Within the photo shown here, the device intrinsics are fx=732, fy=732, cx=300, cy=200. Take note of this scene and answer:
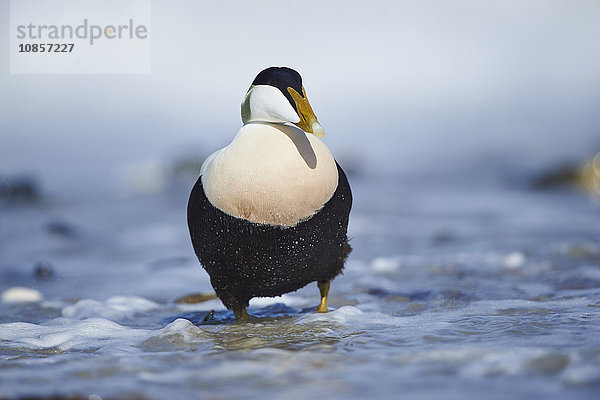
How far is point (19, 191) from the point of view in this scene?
38.6ft

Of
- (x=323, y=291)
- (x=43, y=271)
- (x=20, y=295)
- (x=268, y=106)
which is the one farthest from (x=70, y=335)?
(x=43, y=271)

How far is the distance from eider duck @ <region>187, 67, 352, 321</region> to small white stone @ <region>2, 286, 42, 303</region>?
1.86 metres

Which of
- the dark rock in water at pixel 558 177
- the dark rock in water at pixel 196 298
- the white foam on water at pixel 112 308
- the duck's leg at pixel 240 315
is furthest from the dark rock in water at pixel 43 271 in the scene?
the dark rock in water at pixel 558 177

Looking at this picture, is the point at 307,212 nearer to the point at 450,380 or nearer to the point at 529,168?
the point at 450,380

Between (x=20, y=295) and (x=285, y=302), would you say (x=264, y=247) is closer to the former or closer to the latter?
(x=285, y=302)

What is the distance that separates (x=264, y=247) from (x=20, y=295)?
2.40m

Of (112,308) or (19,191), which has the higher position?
(19,191)

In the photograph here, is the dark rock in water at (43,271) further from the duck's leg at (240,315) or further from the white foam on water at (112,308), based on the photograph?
the duck's leg at (240,315)

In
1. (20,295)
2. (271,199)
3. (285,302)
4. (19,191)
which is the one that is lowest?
(285,302)

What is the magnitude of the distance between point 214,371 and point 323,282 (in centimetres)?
140

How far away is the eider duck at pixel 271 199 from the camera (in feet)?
11.8

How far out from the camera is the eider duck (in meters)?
3.59

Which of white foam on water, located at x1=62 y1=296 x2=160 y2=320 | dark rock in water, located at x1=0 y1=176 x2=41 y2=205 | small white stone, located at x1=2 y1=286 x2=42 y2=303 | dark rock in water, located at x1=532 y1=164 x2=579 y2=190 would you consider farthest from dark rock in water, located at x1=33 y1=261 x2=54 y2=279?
dark rock in water, located at x1=532 y1=164 x2=579 y2=190

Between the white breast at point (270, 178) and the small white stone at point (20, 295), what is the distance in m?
2.15
